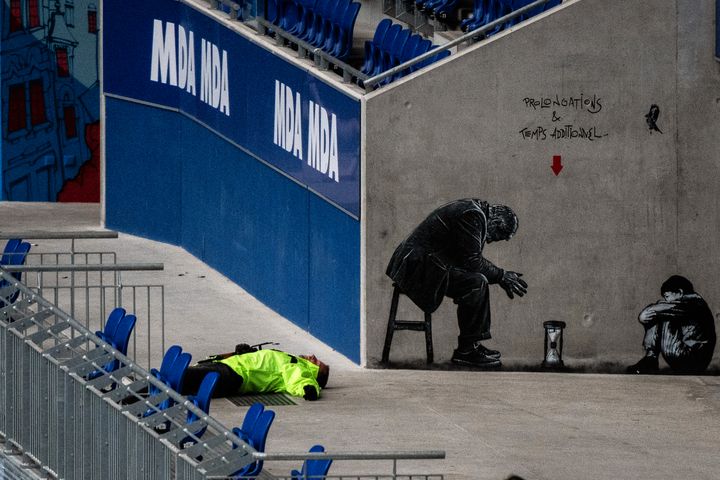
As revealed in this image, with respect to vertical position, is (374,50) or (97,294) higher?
(374,50)

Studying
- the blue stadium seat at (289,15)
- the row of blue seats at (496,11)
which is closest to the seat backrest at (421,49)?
the row of blue seats at (496,11)

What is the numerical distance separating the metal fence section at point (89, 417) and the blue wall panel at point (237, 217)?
4.57m

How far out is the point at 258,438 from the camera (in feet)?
34.5

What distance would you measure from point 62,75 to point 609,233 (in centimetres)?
1239

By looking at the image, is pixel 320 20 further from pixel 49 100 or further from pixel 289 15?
pixel 49 100

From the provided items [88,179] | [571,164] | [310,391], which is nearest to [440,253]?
[571,164]

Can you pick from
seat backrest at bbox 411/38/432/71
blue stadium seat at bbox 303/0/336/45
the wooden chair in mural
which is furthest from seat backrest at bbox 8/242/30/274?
blue stadium seat at bbox 303/0/336/45

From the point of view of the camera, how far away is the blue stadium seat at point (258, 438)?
33.7 feet

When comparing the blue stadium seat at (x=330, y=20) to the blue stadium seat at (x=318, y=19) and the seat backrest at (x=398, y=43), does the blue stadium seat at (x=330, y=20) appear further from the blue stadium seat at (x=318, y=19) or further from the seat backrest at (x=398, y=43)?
the seat backrest at (x=398, y=43)

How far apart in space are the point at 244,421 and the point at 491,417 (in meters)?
4.24

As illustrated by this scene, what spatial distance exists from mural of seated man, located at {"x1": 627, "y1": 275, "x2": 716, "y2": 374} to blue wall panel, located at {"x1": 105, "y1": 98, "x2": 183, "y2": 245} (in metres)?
7.76

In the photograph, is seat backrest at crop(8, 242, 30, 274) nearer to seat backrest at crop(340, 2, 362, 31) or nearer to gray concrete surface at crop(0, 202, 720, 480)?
gray concrete surface at crop(0, 202, 720, 480)

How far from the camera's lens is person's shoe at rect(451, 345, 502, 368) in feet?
54.4

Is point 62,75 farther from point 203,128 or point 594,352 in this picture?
point 594,352
